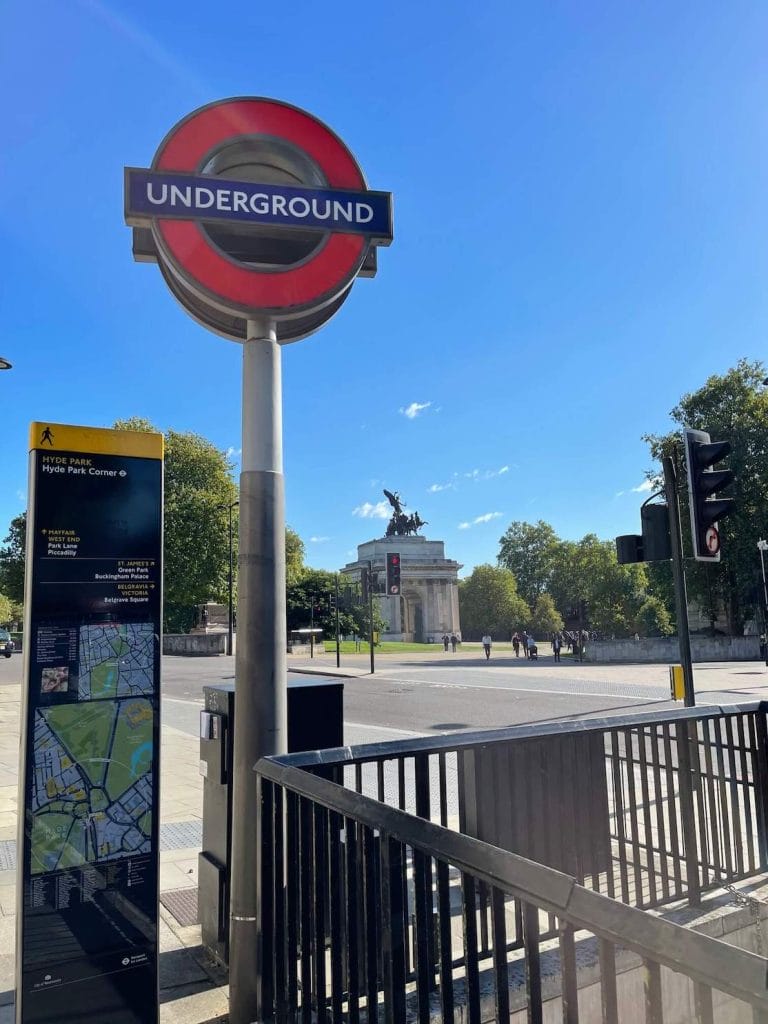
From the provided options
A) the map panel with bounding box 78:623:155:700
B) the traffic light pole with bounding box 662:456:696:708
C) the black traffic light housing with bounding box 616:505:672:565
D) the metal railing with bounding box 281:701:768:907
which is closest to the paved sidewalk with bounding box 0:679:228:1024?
the metal railing with bounding box 281:701:768:907

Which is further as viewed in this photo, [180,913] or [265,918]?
[180,913]

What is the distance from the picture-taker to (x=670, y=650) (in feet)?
116

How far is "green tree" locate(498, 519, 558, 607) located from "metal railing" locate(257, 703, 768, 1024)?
9561 centimetres

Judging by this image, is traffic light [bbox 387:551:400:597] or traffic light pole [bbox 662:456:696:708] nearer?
traffic light pole [bbox 662:456:696:708]

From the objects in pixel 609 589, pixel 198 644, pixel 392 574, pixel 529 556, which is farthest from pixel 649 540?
pixel 529 556

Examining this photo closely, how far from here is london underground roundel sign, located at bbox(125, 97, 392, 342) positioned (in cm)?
345

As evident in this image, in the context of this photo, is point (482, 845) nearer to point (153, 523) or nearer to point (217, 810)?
point (153, 523)

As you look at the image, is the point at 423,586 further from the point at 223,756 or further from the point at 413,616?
the point at 223,756

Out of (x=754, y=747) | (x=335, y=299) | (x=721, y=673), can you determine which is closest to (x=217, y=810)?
(x=335, y=299)

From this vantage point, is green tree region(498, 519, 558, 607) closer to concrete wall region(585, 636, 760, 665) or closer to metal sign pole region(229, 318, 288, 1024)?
concrete wall region(585, 636, 760, 665)

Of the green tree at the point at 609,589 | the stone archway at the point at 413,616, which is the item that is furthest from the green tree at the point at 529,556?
the stone archway at the point at 413,616

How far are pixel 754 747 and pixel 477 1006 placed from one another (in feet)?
9.66

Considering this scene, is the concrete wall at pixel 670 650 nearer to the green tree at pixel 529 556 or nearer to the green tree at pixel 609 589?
the green tree at pixel 609 589

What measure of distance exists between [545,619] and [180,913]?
85728 millimetres
